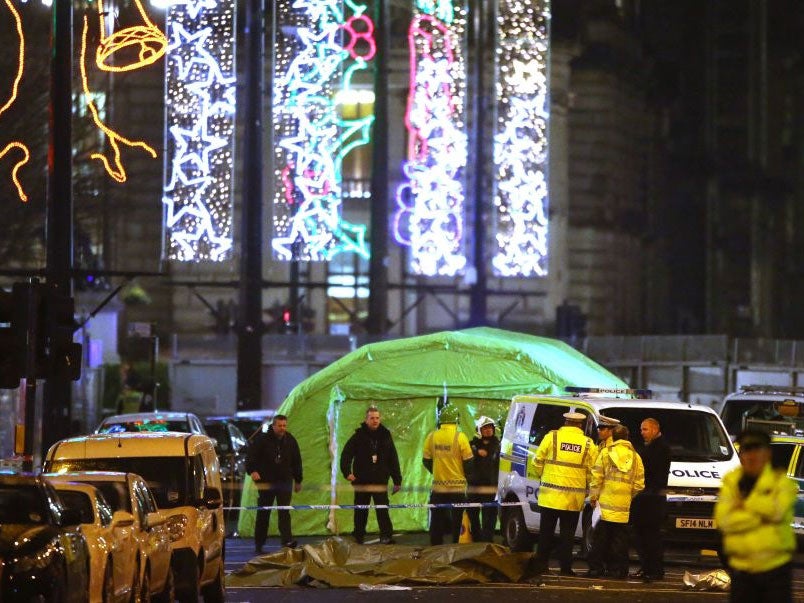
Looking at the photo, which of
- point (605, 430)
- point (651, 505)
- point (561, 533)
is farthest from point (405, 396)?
point (651, 505)

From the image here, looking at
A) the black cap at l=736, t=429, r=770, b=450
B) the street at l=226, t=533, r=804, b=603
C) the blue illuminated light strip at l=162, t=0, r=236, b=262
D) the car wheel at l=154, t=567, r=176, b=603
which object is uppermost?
the blue illuminated light strip at l=162, t=0, r=236, b=262

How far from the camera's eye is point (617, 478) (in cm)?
1850

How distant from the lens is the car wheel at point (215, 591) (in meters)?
16.6

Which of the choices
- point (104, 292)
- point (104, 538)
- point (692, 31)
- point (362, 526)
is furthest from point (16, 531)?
point (692, 31)

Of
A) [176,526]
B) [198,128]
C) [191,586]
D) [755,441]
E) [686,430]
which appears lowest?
[191,586]

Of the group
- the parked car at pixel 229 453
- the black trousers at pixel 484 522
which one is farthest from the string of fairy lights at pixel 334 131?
the black trousers at pixel 484 522

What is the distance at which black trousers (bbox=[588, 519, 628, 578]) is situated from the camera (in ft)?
61.8

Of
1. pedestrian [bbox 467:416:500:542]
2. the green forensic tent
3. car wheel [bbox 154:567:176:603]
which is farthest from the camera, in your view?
the green forensic tent

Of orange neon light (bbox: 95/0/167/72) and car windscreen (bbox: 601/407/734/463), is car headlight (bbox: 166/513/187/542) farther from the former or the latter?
orange neon light (bbox: 95/0/167/72)

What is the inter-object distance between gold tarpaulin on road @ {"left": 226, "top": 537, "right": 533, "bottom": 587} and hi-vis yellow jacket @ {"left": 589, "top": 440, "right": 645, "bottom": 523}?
0.96m

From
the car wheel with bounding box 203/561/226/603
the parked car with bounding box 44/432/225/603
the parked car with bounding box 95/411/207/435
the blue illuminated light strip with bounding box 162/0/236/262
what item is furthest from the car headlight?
the blue illuminated light strip with bounding box 162/0/236/262

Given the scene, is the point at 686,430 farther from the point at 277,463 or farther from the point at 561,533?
the point at 277,463

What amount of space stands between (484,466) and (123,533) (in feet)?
31.2

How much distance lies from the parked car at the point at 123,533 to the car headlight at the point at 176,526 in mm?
74
